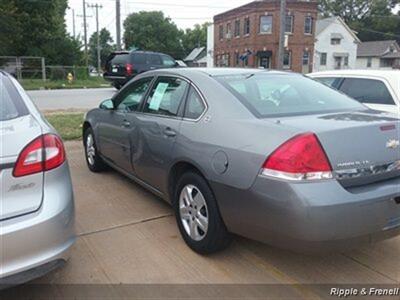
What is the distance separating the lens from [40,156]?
2484mm

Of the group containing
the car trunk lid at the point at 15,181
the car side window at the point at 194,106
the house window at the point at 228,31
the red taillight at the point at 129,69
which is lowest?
the car trunk lid at the point at 15,181

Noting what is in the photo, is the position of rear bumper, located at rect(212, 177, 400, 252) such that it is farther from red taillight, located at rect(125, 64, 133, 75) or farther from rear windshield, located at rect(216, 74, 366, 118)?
red taillight, located at rect(125, 64, 133, 75)

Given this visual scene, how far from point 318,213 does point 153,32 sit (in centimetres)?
7737

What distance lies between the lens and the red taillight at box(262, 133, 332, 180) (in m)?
2.59

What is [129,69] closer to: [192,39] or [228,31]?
[228,31]

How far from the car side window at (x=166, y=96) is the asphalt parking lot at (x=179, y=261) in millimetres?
1085

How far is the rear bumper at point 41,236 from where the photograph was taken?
2.28m

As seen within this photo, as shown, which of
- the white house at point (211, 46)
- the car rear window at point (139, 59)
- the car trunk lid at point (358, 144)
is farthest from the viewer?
the white house at point (211, 46)

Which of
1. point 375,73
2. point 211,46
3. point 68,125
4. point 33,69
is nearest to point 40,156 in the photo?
point 375,73

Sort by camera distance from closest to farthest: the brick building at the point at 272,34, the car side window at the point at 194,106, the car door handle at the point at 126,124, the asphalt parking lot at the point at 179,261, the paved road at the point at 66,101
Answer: the asphalt parking lot at the point at 179,261 → the car side window at the point at 194,106 → the car door handle at the point at 126,124 → the paved road at the point at 66,101 → the brick building at the point at 272,34

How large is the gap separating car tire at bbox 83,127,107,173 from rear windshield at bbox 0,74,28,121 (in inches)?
98.9

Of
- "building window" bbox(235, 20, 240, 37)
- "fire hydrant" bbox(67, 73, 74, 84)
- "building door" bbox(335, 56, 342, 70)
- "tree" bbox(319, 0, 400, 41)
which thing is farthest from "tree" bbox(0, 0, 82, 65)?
"tree" bbox(319, 0, 400, 41)

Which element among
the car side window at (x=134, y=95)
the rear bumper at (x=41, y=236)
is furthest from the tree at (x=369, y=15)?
the rear bumper at (x=41, y=236)

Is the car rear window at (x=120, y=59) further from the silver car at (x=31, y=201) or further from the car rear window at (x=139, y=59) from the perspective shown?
the silver car at (x=31, y=201)
